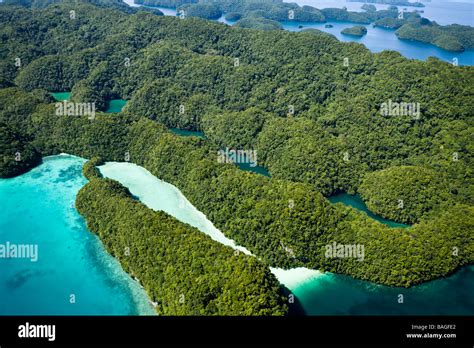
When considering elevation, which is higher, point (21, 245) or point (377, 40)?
point (377, 40)

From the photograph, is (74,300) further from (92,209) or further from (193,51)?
(193,51)

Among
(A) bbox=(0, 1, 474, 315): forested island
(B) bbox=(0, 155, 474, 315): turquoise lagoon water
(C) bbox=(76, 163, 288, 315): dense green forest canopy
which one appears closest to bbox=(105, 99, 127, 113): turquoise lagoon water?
(A) bbox=(0, 1, 474, 315): forested island

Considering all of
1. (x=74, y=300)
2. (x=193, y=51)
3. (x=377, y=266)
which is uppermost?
(x=193, y=51)

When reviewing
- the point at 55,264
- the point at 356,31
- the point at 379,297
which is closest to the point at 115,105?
the point at 55,264

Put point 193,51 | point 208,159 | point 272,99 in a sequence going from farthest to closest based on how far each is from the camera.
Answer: point 193,51, point 272,99, point 208,159

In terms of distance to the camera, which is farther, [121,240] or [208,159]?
[208,159]
